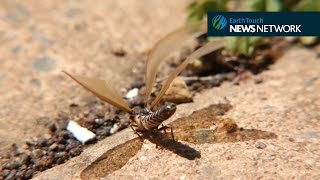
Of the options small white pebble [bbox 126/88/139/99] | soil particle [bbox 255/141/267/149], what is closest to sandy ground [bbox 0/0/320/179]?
soil particle [bbox 255/141/267/149]

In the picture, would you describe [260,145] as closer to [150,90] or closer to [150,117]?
[150,117]

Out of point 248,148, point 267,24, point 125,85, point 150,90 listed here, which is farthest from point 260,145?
point 267,24

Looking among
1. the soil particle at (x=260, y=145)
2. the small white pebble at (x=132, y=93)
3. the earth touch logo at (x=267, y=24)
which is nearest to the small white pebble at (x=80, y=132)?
the small white pebble at (x=132, y=93)

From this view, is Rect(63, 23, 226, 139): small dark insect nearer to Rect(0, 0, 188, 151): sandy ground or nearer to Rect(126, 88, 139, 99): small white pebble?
Rect(126, 88, 139, 99): small white pebble

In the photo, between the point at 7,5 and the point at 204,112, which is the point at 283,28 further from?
the point at 7,5

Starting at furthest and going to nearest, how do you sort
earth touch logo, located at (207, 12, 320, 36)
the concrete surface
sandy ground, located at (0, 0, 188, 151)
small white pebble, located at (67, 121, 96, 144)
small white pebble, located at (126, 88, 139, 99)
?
1. earth touch logo, located at (207, 12, 320, 36)
2. small white pebble, located at (126, 88, 139, 99)
3. sandy ground, located at (0, 0, 188, 151)
4. small white pebble, located at (67, 121, 96, 144)
5. the concrete surface

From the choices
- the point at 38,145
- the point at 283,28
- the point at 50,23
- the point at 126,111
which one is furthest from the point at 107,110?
the point at 283,28

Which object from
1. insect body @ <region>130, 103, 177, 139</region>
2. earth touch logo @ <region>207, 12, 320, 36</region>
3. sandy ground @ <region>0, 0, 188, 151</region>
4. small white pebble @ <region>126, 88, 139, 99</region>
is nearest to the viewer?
insect body @ <region>130, 103, 177, 139</region>
